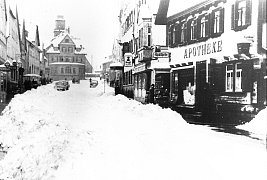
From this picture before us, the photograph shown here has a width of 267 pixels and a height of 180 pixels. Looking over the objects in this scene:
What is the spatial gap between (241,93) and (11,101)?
366 centimetres

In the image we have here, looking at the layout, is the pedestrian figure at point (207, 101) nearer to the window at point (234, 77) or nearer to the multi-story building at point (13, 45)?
the window at point (234, 77)

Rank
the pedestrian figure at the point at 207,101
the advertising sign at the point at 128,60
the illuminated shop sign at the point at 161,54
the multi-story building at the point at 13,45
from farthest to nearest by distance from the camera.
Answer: the multi-story building at the point at 13,45, the advertising sign at the point at 128,60, the illuminated shop sign at the point at 161,54, the pedestrian figure at the point at 207,101

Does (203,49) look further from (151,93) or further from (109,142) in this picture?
(109,142)

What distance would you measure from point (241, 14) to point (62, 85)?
261 centimetres

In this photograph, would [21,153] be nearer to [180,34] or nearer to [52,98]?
[52,98]

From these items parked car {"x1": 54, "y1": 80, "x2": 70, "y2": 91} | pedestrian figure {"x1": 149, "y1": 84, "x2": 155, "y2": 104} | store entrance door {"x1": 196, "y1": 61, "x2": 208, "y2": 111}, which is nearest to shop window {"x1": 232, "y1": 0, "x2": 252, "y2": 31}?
store entrance door {"x1": 196, "y1": 61, "x2": 208, "y2": 111}

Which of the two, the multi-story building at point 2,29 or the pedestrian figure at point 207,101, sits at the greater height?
the multi-story building at point 2,29

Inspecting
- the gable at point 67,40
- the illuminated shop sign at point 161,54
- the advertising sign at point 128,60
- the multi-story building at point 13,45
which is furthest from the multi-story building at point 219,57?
the multi-story building at point 13,45

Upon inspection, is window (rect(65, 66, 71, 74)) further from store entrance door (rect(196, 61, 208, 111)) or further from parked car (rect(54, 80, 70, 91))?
store entrance door (rect(196, 61, 208, 111))

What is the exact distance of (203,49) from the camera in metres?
3.11

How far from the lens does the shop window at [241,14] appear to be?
2470 mm

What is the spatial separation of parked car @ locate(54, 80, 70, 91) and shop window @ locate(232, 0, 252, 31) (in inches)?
86.2

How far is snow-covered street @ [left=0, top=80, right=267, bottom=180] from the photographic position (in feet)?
8.19

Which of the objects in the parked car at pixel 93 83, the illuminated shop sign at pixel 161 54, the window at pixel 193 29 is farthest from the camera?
the parked car at pixel 93 83
